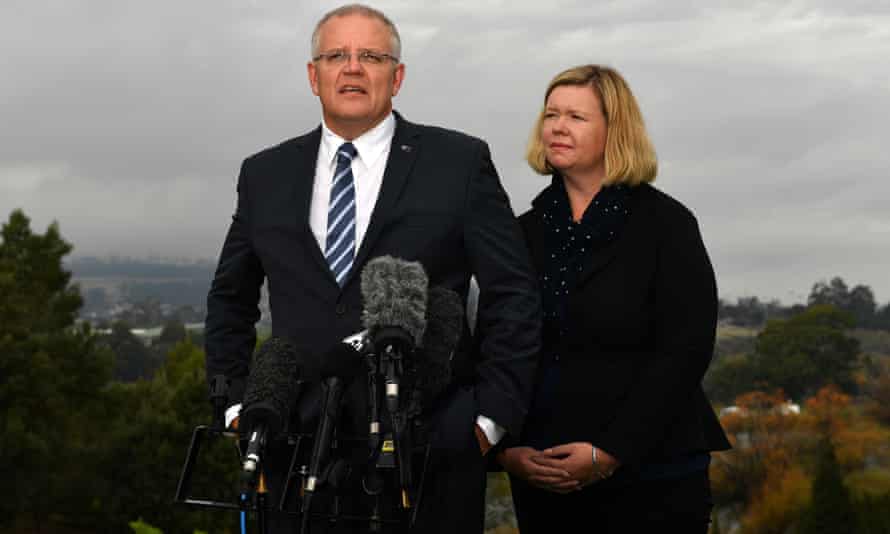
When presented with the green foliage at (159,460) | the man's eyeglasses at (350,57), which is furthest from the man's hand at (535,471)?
the green foliage at (159,460)

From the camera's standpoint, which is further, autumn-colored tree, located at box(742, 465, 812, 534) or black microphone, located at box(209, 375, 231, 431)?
autumn-colored tree, located at box(742, 465, 812, 534)

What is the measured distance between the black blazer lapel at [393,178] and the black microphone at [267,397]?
0.56 m

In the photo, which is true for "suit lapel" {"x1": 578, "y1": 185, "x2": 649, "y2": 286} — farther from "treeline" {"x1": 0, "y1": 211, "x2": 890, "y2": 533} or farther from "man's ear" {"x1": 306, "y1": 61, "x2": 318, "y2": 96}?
"treeline" {"x1": 0, "y1": 211, "x2": 890, "y2": 533}

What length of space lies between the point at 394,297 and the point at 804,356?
3389 inches

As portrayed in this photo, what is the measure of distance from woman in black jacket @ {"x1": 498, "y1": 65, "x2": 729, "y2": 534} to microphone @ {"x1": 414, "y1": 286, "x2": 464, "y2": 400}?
3.33ft

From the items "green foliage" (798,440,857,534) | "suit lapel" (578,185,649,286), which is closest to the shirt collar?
"suit lapel" (578,185,649,286)

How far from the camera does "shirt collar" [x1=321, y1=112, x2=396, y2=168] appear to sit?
556cm

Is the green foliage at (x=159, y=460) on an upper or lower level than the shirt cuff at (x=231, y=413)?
lower

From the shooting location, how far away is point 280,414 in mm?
4629

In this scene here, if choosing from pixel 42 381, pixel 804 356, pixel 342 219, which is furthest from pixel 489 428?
pixel 804 356

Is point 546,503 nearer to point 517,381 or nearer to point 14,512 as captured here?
point 517,381

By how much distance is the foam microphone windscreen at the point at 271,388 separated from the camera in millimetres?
4586

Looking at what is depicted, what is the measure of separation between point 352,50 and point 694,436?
2.59 m

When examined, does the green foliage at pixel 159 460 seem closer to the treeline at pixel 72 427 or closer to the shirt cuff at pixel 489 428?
the treeline at pixel 72 427
